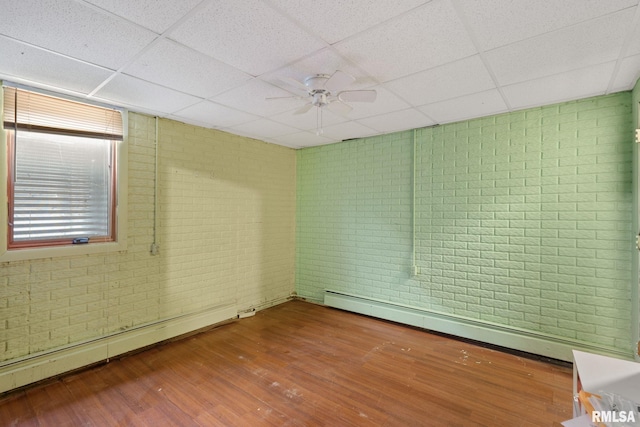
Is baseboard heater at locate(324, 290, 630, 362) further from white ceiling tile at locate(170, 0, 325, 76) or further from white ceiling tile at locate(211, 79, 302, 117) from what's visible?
white ceiling tile at locate(170, 0, 325, 76)

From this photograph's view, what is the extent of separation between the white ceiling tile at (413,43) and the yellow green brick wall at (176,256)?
2614mm

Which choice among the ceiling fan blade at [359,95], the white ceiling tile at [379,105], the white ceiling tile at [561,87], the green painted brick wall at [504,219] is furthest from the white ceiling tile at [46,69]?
the white ceiling tile at [561,87]

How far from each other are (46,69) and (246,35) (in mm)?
1751

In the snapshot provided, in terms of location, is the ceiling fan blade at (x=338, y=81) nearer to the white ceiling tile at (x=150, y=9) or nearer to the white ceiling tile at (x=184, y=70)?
the white ceiling tile at (x=184, y=70)

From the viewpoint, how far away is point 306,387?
2576 millimetres

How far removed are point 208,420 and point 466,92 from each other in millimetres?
3553

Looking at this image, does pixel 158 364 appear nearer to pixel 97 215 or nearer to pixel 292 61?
pixel 97 215

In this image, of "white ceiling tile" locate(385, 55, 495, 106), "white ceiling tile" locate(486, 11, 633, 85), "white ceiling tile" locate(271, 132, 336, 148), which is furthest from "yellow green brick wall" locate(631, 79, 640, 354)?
"white ceiling tile" locate(271, 132, 336, 148)

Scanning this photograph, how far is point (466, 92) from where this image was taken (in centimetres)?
271

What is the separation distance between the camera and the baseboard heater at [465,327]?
2949mm

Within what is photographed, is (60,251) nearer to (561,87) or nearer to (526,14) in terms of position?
(526,14)

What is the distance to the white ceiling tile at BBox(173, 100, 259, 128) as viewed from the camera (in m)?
3.12

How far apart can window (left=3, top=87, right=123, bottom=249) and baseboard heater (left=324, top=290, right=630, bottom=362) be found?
3284 millimetres

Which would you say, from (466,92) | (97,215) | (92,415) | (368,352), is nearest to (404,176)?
(466,92)
